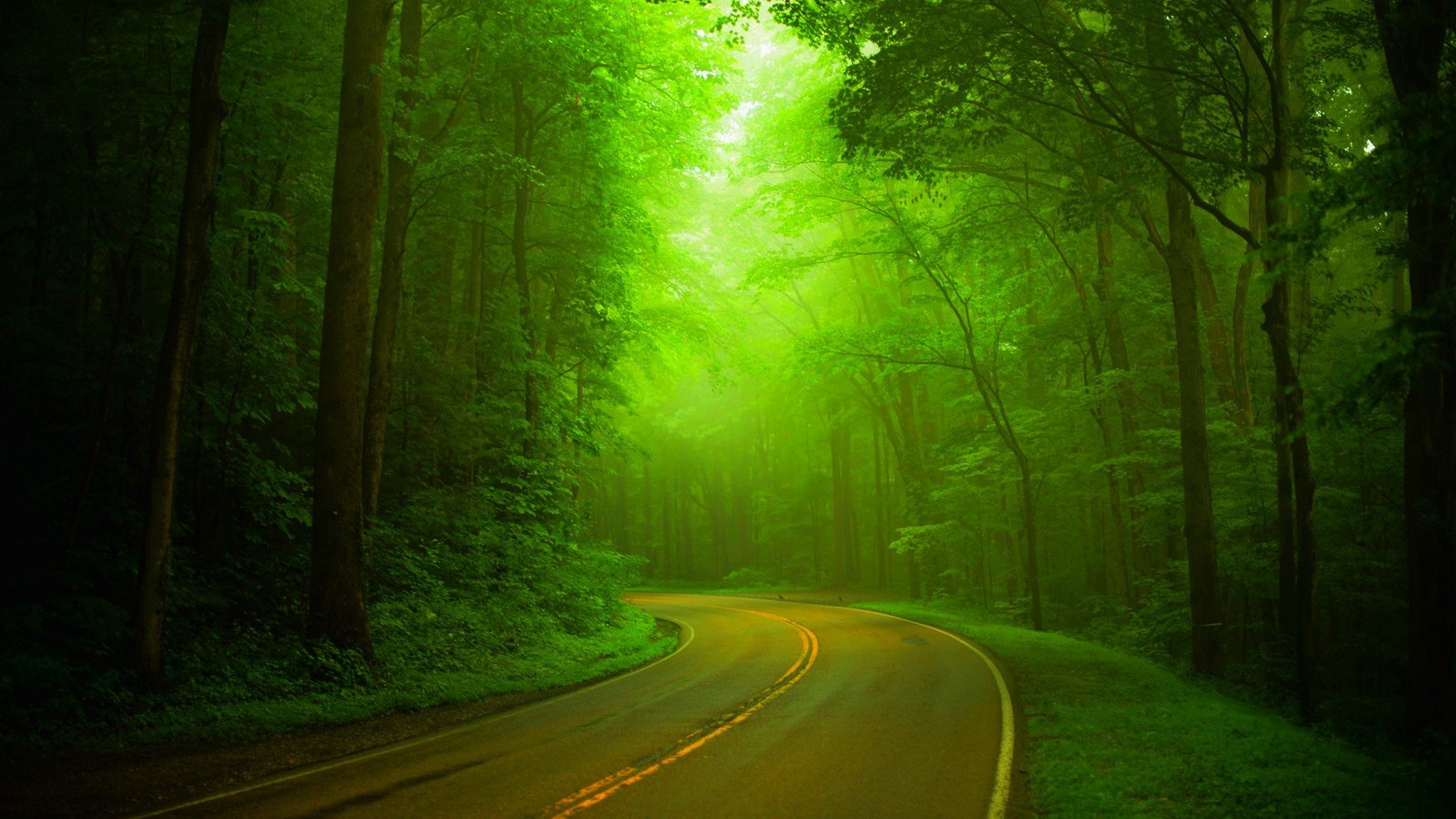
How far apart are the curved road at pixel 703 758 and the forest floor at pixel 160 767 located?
13.7 inches

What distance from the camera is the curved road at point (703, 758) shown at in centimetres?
603

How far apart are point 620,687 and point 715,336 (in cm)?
1696

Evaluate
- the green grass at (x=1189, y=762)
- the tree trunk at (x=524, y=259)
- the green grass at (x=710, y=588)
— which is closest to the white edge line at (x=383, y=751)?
the green grass at (x=1189, y=762)

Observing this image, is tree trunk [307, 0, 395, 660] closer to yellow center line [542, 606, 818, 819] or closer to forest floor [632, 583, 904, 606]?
yellow center line [542, 606, 818, 819]

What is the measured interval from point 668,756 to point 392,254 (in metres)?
10.5

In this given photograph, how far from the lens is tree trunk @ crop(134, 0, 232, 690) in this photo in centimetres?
859

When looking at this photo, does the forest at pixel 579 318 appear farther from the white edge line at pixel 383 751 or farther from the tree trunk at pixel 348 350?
the white edge line at pixel 383 751

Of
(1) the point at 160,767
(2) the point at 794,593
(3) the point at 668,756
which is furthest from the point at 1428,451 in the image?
(2) the point at 794,593

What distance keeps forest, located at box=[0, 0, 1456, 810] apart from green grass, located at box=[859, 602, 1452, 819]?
6.17 ft

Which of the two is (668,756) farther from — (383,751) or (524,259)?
(524,259)

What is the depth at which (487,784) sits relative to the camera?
6.59m

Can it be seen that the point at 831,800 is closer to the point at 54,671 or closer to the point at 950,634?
the point at 54,671

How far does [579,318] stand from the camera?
20.3 meters

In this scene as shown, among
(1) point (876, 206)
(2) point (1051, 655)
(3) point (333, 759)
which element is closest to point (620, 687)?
(3) point (333, 759)
